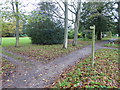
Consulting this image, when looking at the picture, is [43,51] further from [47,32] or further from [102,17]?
[102,17]

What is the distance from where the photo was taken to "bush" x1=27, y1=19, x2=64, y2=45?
14.1 m

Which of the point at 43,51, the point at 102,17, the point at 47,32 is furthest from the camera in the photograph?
the point at 102,17

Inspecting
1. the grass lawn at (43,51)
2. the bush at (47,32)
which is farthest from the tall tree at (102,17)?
the grass lawn at (43,51)

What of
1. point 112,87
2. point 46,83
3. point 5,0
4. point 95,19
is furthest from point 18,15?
point 95,19

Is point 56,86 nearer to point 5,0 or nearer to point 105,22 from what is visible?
point 5,0

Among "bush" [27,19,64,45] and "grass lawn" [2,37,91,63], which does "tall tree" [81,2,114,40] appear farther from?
"grass lawn" [2,37,91,63]

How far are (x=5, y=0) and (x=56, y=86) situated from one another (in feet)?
18.4

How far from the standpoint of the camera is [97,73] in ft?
11.5

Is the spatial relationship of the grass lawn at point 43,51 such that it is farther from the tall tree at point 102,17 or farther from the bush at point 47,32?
the tall tree at point 102,17

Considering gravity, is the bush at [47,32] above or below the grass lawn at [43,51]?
above

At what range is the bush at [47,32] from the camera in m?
14.1

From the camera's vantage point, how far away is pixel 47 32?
14000 millimetres

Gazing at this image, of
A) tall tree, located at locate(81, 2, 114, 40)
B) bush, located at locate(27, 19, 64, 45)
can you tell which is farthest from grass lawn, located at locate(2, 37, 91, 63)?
tall tree, located at locate(81, 2, 114, 40)

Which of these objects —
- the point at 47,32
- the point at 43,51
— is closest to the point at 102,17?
the point at 47,32
